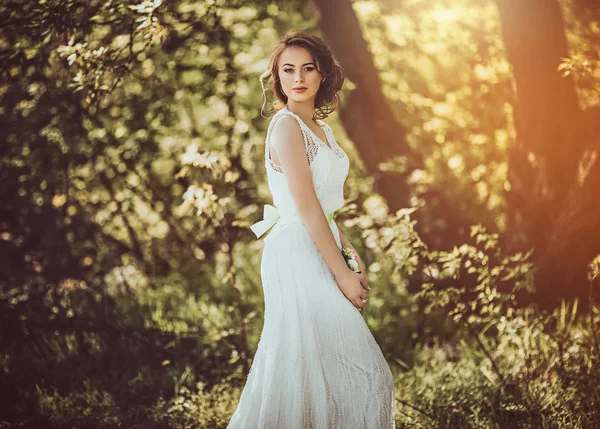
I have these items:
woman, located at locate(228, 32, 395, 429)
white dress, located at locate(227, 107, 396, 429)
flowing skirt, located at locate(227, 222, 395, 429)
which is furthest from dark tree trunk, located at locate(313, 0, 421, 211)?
flowing skirt, located at locate(227, 222, 395, 429)

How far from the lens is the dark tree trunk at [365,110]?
4379mm

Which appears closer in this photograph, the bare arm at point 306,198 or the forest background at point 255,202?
the bare arm at point 306,198

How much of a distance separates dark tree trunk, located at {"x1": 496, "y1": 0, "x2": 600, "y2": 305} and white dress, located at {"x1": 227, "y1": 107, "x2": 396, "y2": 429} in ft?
5.79

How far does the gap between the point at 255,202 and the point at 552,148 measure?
202cm

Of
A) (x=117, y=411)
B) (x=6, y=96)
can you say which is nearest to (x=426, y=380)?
(x=117, y=411)

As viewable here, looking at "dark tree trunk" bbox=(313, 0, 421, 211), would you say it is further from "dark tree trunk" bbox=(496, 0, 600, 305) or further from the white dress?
the white dress

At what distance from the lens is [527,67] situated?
386 centimetres

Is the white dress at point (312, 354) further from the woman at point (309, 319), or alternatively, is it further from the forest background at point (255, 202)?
the forest background at point (255, 202)

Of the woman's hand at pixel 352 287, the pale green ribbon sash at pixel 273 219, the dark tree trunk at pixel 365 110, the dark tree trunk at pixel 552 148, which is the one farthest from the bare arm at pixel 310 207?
the dark tree trunk at pixel 365 110

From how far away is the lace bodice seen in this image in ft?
8.40

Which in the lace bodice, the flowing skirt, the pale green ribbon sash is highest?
the lace bodice

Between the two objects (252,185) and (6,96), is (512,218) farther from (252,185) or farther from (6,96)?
(6,96)

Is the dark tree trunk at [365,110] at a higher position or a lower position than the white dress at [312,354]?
higher

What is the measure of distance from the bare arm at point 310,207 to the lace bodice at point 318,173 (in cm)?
7
